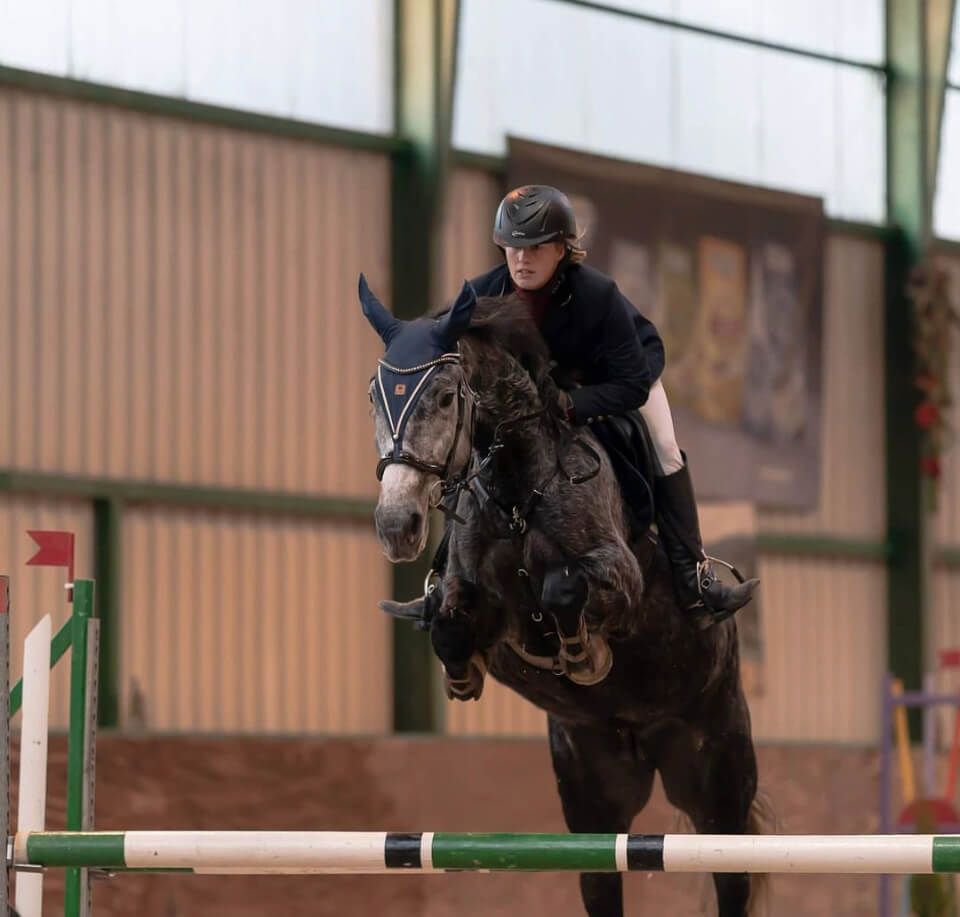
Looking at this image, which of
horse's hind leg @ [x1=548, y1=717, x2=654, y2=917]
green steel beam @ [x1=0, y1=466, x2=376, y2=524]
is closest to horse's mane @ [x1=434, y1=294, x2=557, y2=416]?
horse's hind leg @ [x1=548, y1=717, x2=654, y2=917]

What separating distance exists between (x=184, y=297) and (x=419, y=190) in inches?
59.7

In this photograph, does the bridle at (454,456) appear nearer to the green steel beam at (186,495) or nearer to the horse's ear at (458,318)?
the horse's ear at (458,318)

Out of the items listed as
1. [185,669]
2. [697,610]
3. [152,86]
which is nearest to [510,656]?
[697,610]

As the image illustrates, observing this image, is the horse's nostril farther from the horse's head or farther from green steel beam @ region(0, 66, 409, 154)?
green steel beam @ region(0, 66, 409, 154)

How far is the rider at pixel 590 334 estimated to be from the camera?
14.1 feet

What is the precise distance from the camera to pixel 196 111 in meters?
9.25

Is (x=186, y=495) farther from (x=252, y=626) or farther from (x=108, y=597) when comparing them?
(x=252, y=626)

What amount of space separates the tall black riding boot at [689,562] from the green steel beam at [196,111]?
198 inches

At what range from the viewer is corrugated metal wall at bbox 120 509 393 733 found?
8.95m

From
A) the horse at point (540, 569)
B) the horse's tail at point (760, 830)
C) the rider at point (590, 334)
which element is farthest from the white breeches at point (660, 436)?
the horse's tail at point (760, 830)

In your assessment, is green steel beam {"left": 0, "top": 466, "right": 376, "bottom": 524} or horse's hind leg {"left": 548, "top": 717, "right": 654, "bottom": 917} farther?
green steel beam {"left": 0, "top": 466, "right": 376, "bottom": 524}

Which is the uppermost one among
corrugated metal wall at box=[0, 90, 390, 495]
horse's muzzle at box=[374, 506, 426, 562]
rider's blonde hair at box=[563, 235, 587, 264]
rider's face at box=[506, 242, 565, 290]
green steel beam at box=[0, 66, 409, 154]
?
green steel beam at box=[0, 66, 409, 154]

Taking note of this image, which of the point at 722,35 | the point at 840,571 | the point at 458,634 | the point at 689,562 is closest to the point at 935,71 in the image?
the point at 722,35

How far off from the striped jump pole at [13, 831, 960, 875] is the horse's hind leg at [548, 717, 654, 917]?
54.5 inches
